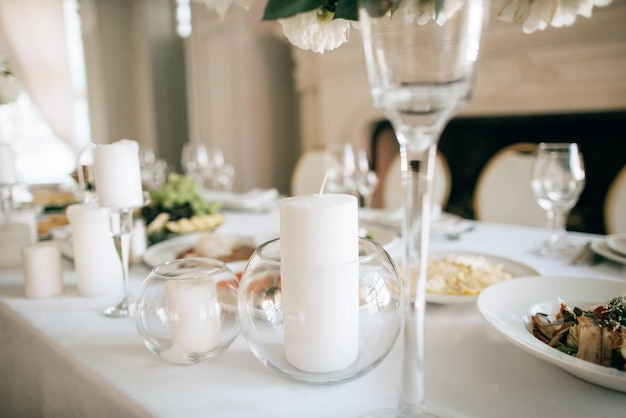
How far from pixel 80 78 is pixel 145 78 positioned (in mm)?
647

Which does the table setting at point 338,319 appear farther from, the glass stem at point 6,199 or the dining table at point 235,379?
the glass stem at point 6,199

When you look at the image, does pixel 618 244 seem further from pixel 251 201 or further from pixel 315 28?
pixel 251 201

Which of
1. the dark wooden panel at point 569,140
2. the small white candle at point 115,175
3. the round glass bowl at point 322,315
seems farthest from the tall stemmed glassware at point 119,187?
the dark wooden panel at point 569,140

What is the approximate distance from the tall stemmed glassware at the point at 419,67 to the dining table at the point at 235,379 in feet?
0.77

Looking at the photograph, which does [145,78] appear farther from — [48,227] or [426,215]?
[426,215]

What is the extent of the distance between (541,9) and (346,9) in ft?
0.62

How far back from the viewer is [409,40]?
331 mm

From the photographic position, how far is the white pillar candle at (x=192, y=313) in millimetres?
569

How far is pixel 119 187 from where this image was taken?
733 mm

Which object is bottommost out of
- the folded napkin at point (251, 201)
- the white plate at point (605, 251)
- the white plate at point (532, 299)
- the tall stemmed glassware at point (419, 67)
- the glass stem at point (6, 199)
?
the white plate at point (605, 251)

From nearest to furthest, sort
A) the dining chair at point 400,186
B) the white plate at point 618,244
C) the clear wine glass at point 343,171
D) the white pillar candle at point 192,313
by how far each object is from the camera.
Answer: the white pillar candle at point 192,313
the white plate at point 618,244
the clear wine glass at point 343,171
the dining chair at point 400,186

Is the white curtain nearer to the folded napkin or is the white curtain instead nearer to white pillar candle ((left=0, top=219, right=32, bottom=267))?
the folded napkin

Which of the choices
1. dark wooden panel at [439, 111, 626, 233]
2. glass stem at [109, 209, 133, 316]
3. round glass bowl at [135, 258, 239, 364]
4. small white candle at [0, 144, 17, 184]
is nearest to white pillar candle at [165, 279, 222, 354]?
round glass bowl at [135, 258, 239, 364]

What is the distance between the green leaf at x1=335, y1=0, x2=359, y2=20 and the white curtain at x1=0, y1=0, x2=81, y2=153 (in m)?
4.33
